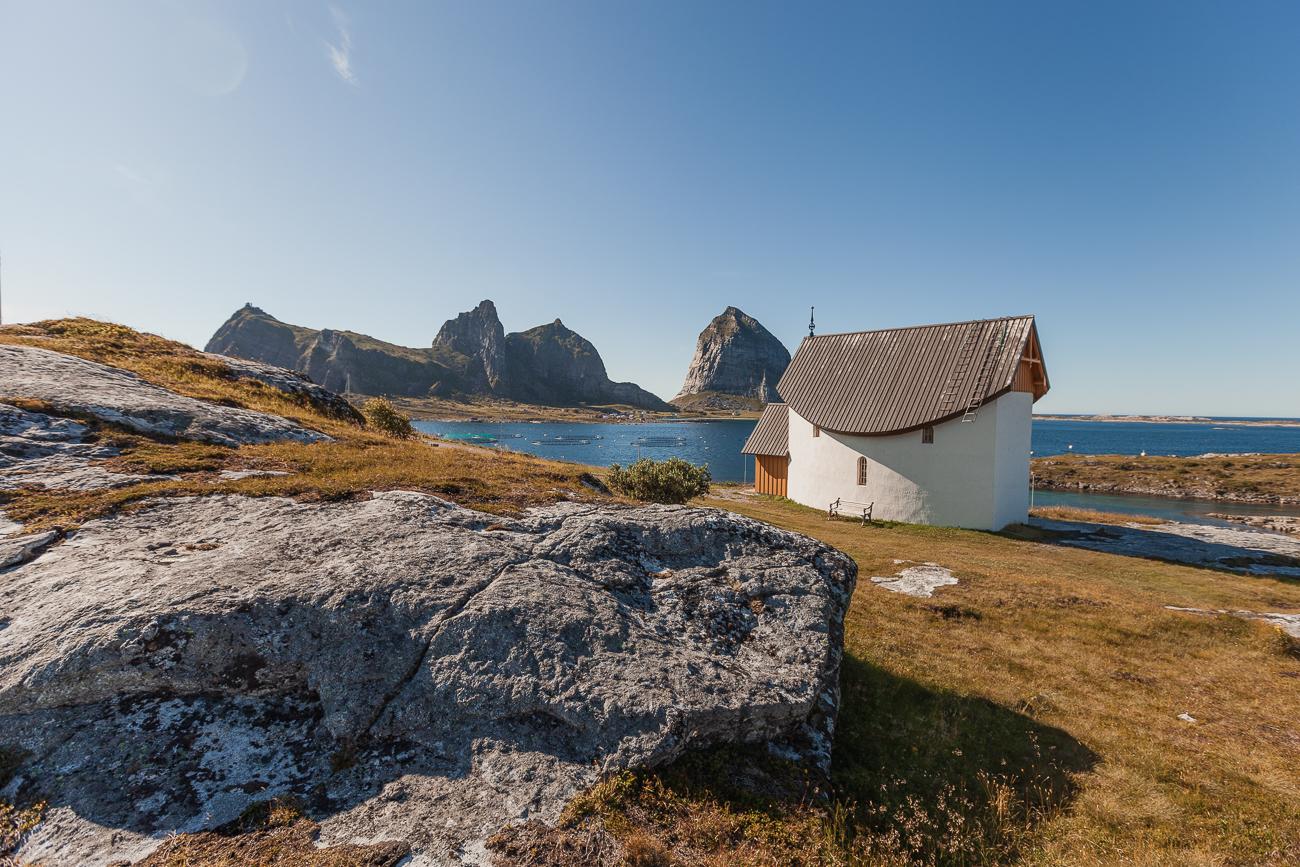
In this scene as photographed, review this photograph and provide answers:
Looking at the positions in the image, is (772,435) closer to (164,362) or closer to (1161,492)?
(164,362)

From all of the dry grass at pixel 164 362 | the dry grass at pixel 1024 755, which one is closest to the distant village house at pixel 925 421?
the dry grass at pixel 1024 755

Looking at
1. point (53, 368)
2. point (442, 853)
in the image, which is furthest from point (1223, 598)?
point (53, 368)

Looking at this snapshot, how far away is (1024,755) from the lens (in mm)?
7234

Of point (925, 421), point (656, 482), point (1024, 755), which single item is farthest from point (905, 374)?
point (1024, 755)

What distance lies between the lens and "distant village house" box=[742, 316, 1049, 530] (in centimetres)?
2666

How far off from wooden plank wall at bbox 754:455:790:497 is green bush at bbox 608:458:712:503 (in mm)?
18624

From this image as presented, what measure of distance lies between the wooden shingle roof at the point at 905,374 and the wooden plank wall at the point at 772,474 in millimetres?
5788

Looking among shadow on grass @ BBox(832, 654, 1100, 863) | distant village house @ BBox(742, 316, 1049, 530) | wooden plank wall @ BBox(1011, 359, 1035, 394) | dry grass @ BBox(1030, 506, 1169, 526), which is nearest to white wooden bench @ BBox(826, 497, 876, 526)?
distant village house @ BBox(742, 316, 1049, 530)

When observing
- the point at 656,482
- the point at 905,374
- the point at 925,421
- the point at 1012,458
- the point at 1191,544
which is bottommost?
the point at 1191,544

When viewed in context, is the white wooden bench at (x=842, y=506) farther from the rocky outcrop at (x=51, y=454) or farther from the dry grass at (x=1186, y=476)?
the dry grass at (x=1186, y=476)

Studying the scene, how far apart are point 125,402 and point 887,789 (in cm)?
1472

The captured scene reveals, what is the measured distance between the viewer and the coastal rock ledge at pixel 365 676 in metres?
3.77

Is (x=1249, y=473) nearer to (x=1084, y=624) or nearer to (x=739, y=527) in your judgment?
(x=1084, y=624)

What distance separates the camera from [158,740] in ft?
13.2
